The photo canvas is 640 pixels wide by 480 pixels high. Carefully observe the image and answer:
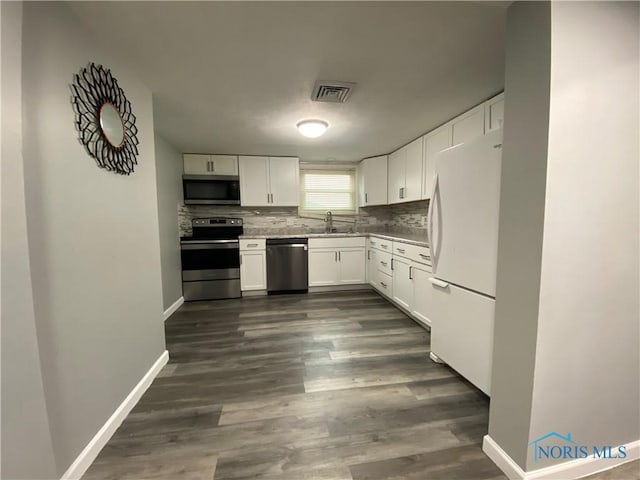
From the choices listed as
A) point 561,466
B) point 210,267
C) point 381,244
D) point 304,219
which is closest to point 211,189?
point 210,267

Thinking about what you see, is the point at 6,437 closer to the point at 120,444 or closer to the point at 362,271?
the point at 120,444

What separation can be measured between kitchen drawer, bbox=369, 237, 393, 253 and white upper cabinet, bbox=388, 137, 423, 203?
607mm

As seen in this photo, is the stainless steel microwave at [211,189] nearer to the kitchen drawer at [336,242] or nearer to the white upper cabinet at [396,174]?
the kitchen drawer at [336,242]

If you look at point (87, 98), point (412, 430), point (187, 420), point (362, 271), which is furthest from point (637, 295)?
point (362, 271)

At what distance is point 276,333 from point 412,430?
1.51 m

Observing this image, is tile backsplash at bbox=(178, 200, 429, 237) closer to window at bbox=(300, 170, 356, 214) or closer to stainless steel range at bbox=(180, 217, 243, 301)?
window at bbox=(300, 170, 356, 214)

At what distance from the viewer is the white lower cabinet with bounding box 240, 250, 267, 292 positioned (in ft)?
12.1

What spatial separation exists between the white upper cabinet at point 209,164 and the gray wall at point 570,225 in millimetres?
3456

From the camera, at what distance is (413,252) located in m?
2.65

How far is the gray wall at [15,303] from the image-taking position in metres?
0.81

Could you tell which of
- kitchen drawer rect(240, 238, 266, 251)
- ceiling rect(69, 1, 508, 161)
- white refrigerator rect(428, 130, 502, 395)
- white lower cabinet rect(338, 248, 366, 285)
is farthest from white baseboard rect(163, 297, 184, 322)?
white refrigerator rect(428, 130, 502, 395)

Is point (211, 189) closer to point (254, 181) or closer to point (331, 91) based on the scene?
point (254, 181)

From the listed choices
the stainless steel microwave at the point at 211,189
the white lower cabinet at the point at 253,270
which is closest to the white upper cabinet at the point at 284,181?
the stainless steel microwave at the point at 211,189

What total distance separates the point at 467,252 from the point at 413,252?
1101 millimetres
